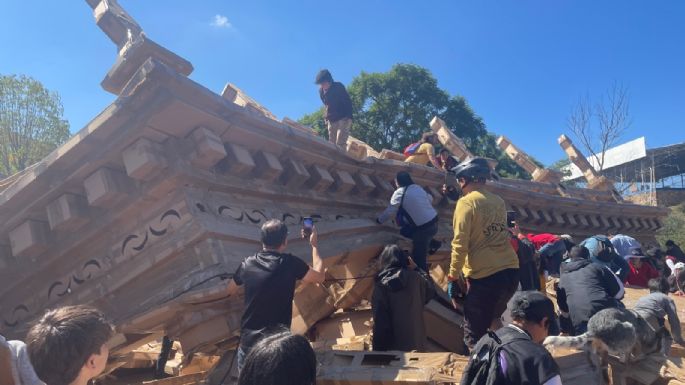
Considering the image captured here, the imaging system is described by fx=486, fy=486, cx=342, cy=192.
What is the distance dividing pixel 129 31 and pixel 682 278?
11.4 m

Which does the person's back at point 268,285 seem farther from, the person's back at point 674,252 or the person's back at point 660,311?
the person's back at point 674,252

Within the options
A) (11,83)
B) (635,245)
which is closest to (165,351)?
(635,245)

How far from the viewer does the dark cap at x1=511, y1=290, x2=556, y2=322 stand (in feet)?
9.44

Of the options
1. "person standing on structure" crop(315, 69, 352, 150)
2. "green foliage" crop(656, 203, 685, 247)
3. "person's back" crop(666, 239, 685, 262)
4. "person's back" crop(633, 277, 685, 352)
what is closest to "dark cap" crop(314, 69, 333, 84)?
"person standing on structure" crop(315, 69, 352, 150)

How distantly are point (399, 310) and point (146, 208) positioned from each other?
2397mm

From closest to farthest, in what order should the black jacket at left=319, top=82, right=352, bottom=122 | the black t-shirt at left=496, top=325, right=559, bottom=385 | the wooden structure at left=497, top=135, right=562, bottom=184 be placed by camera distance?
the black t-shirt at left=496, top=325, right=559, bottom=385 → the black jacket at left=319, top=82, right=352, bottom=122 → the wooden structure at left=497, top=135, right=562, bottom=184

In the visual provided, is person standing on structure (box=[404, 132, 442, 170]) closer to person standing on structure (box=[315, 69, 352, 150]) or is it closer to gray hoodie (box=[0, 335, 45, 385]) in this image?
person standing on structure (box=[315, 69, 352, 150])

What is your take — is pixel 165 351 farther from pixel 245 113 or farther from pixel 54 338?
pixel 54 338

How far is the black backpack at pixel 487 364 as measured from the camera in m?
2.59

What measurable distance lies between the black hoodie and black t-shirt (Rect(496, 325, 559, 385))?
1.75 m

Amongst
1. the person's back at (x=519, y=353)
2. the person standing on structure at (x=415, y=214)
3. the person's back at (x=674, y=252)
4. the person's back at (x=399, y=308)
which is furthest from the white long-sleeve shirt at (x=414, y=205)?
the person's back at (x=674, y=252)

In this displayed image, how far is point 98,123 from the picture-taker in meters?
3.77

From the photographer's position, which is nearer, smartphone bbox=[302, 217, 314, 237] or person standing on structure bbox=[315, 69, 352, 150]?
smartphone bbox=[302, 217, 314, 237]

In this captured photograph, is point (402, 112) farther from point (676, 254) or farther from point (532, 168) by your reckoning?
point (676, 254)
